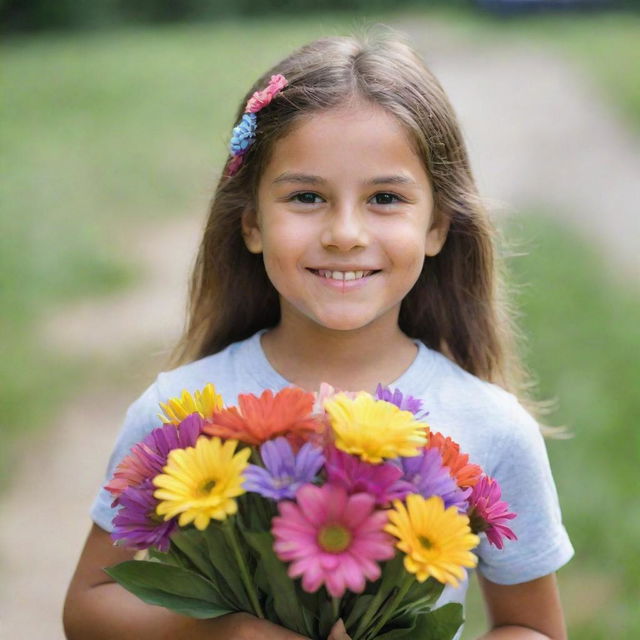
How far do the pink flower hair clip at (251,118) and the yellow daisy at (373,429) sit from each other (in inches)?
36.0

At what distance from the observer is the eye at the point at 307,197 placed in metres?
2.35

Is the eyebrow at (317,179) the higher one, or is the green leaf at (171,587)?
the eyebrow at (317,179)

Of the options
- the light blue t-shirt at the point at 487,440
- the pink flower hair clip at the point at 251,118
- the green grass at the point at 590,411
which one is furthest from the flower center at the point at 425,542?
the green grass at the point at 590,411

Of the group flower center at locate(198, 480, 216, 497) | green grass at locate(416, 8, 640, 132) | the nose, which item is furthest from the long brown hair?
green grass at locate(416, 8, 640, 132)

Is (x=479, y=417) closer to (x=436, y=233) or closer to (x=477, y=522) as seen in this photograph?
(x=436, y=233)

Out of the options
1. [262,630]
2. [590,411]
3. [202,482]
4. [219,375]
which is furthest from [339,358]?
[590,411]

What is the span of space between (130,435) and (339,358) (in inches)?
17.8

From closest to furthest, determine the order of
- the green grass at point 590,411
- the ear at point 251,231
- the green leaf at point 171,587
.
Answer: the green leaf at point 171,587 → the ear at point 251,231 → the green grass at point 590,411

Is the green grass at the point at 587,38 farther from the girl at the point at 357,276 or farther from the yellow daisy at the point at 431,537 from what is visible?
the yellow daisy at the point at 431,537

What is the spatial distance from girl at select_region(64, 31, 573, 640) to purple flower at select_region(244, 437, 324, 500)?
521mm

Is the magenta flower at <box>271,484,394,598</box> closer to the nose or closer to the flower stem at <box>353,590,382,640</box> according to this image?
the flower stem at <box>353,590,382,640</box>

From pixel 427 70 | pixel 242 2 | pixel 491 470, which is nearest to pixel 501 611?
pixel 491 470

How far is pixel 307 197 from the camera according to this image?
7.77 ft

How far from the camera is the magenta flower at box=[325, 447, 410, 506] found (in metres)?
1.69
